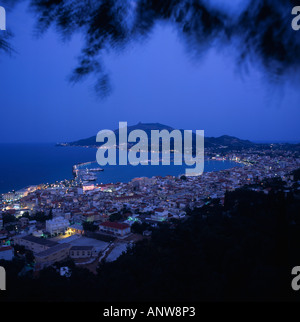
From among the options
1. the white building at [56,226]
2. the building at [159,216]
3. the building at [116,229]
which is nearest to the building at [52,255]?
the building at [116,229]

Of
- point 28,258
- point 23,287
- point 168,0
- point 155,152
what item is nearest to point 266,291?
point 168,0

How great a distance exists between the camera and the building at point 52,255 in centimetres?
501

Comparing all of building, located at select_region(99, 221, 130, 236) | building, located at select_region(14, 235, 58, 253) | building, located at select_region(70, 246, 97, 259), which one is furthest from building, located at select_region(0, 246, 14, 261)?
building, located at select_region(99, 221, 130, 236)

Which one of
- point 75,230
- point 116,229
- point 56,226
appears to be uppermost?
point 116,229

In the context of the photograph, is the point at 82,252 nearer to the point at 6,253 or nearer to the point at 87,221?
the point at 6,253

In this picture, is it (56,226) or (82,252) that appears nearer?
(82,252)

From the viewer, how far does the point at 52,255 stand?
5254 millimetres

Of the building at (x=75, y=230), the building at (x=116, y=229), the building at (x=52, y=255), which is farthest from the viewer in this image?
the building at (x=75, y=230)

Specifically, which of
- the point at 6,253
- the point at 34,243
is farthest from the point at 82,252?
the point at 6,253

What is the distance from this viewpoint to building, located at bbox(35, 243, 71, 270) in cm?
501

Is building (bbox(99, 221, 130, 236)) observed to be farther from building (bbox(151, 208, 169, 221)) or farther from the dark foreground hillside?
the dark foreground hillside

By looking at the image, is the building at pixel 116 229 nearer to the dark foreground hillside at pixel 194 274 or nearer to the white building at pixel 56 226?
the white building at pixel 56 226
